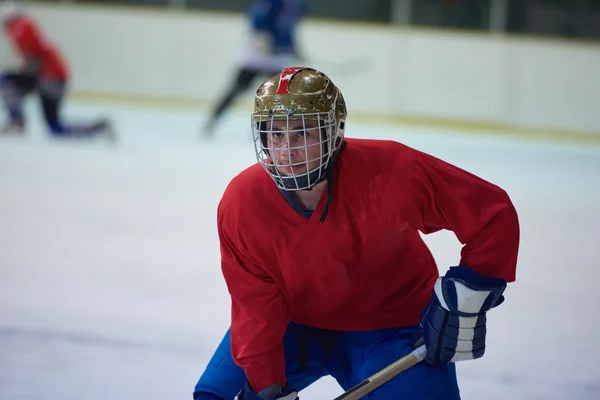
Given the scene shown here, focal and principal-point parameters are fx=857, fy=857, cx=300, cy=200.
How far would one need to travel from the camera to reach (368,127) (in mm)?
8797

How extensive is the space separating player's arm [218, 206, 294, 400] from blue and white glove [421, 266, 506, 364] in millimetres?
338

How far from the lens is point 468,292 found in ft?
5.65

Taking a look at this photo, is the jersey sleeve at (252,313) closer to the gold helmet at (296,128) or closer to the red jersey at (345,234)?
the red jersey at (345,234)

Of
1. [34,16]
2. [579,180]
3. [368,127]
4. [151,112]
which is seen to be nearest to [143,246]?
[579,180]

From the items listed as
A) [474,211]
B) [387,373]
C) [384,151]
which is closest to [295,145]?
[384,151]

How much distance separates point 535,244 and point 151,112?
636 centimetres

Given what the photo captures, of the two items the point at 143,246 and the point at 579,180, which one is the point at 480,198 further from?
the point at 579,180

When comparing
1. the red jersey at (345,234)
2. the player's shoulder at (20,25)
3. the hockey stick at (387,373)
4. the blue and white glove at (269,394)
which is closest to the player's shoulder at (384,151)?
the red jersey at (345,234)

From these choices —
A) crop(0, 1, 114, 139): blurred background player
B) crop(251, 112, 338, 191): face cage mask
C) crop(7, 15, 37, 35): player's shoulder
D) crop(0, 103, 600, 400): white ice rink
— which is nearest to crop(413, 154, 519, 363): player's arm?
crop(251, 112, 338, 191): face cage mask

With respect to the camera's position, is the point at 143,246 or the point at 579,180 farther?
the point at 579,180

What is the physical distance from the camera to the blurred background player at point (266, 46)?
309 inches

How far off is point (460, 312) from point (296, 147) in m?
0.47

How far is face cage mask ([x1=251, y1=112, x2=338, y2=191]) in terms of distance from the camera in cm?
172

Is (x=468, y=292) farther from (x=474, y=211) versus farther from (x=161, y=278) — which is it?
(x=161, y=278)
